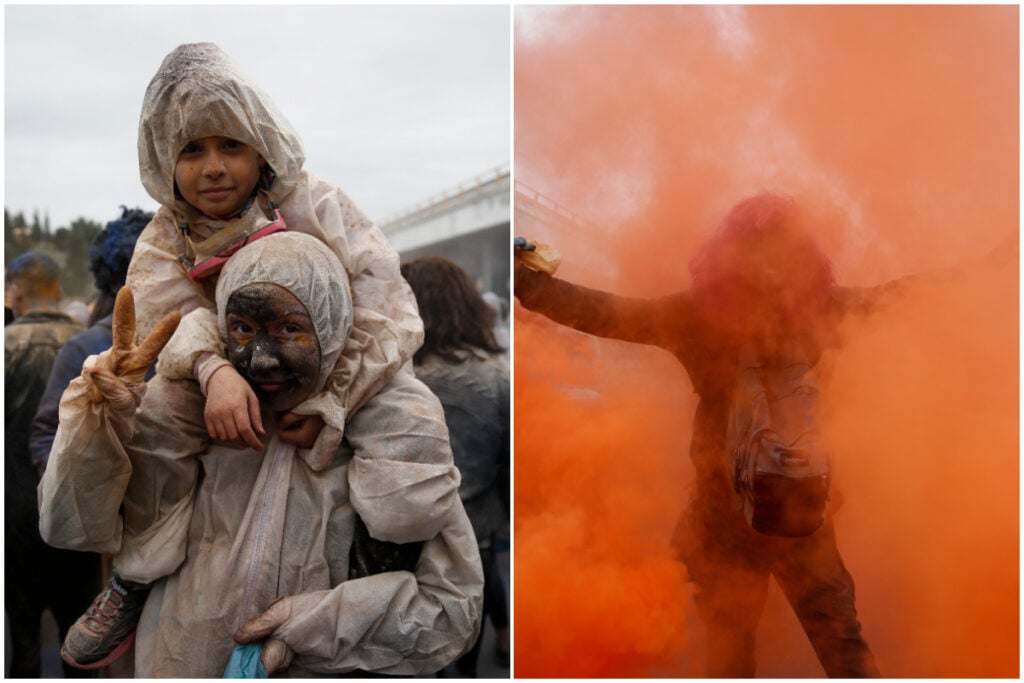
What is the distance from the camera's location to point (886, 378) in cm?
241

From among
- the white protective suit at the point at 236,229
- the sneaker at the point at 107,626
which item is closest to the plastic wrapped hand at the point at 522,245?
the white protective suit at the point at 236,229

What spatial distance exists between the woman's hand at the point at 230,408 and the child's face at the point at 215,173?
350 mm

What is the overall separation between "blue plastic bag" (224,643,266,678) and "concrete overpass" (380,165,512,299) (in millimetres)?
936

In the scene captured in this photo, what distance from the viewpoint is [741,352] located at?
2.38m

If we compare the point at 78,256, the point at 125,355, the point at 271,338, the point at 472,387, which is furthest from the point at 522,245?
the point at 78,256

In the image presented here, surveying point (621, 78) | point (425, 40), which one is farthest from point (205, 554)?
point (621, 78)

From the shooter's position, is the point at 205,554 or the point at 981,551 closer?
the point at 205,554

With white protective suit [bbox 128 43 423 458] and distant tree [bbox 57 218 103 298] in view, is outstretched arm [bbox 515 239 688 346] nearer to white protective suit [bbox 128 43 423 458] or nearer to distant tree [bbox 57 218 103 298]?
white protective suit [bbox 128 43 423 458]

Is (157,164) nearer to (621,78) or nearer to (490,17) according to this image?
(490,17)

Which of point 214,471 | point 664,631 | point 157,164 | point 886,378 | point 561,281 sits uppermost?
point 157,164

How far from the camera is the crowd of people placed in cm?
199

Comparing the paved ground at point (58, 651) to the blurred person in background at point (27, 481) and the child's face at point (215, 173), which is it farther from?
the child's face at point (215, 173)

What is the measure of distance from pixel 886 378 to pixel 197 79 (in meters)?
1.66

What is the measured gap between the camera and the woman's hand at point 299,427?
6.75 ft
